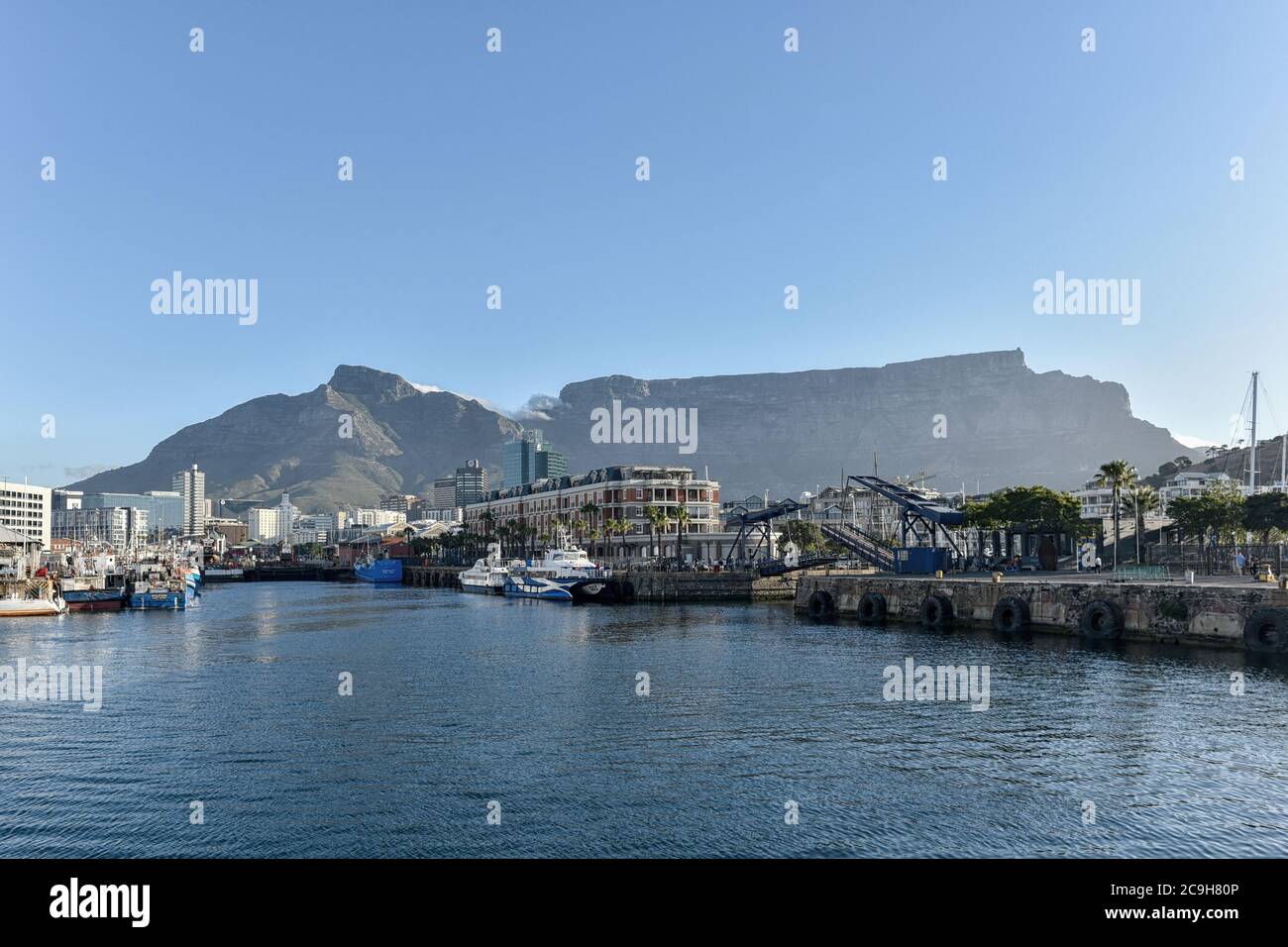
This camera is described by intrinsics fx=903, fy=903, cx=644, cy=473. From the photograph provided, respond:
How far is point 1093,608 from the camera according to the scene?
69250mm

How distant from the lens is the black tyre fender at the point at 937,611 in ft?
274

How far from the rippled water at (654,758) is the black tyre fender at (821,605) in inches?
1409

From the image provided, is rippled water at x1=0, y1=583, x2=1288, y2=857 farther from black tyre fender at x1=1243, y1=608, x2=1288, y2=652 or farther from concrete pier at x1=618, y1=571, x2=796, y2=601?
concrete pier at x1=618, y1=571, x2=796, y2=601

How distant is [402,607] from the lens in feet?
413

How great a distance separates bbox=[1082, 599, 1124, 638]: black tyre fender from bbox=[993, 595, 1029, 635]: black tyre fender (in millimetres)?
6063

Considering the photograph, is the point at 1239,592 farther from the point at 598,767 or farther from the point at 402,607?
the point at 402,607

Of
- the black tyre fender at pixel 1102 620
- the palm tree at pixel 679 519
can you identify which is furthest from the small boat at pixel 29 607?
the black tyre fender at pixel 1102 620

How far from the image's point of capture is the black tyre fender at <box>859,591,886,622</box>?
9294cm

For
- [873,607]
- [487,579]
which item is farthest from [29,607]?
[873,607]

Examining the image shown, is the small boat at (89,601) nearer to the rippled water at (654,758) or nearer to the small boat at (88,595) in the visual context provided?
the small boat at (88,595)

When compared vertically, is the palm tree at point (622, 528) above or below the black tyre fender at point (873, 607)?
above

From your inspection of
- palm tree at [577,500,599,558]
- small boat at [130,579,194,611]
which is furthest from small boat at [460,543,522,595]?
small boat at [130,579,194,611]

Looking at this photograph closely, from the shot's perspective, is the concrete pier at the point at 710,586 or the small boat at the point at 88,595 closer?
the small boat at the point at 88,595
